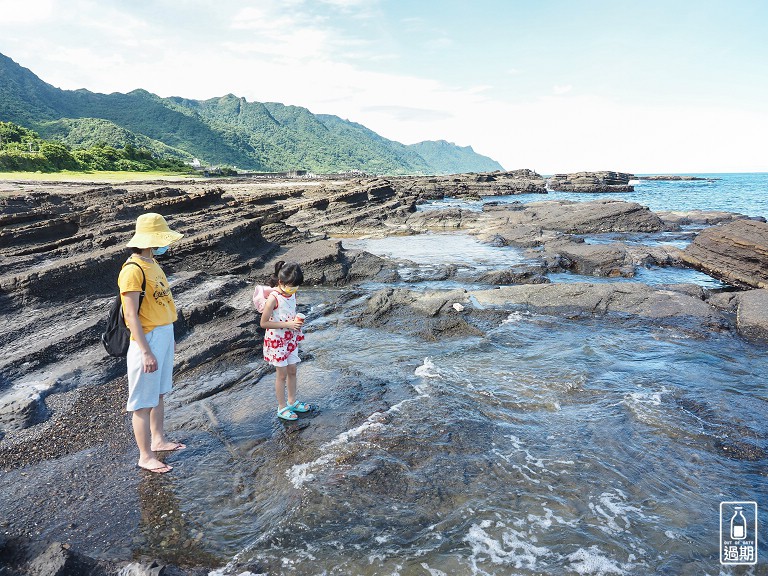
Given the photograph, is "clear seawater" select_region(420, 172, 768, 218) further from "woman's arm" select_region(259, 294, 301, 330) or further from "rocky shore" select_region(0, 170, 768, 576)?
"woman's arm" select_region(259, 294, 301, 330)

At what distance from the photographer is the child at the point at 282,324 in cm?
546

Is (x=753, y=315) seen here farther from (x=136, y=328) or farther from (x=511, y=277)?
(x=136, y=328)

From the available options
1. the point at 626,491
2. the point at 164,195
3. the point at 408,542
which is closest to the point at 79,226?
the point at 164,195

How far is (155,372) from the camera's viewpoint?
463cm

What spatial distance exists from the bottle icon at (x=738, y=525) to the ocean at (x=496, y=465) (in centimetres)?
12

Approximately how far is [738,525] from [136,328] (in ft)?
18.9

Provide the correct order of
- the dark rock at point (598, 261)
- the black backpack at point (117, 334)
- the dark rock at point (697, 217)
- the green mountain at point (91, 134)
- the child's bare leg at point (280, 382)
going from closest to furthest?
1. the black backpack at point (117, 334)
2. the child's bare leg at point (280, 382)
3. the dark rock at point (598, 261)
4. the dark rock at point (697, 217)
5. the green mountain at point (91, 134)

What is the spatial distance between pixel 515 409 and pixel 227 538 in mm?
4014

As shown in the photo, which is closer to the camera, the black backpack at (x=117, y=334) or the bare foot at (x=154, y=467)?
the black backpack at (x=117, y=334)

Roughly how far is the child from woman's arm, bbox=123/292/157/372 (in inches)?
49.7

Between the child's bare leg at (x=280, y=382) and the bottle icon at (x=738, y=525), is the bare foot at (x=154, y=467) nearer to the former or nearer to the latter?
the child's bare leg at (x=280, y=382)

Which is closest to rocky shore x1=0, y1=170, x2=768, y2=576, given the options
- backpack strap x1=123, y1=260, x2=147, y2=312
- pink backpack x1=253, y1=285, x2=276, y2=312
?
pink backpack x1=253, y1=285, x2=276, y2=312

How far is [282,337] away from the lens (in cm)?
557

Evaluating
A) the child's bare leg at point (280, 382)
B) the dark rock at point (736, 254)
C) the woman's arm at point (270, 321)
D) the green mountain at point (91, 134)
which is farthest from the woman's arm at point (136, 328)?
the green mountain at point (91, 134)
